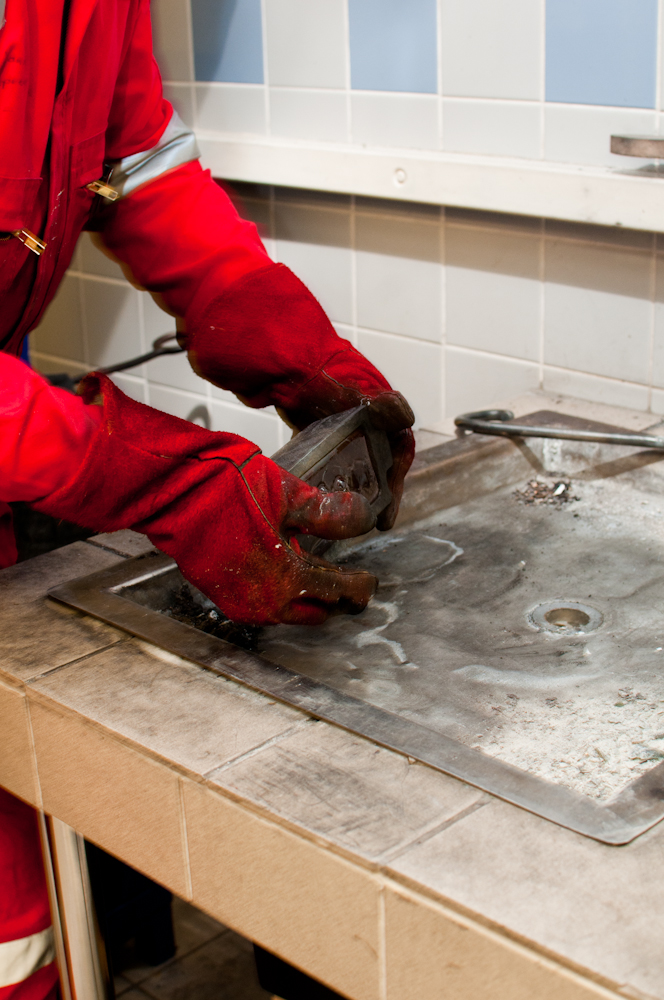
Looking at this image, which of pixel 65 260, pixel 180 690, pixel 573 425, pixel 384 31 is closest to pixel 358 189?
pixel 384 31

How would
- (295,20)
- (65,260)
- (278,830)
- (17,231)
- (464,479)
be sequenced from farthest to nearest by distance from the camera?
(295,20)
(464,479)
(65,260)
(17,231)
(278,830)

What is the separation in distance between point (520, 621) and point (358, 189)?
36.7 inches

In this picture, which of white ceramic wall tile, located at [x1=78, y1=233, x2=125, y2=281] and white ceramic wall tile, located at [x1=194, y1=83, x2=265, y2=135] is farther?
white ceramic wall tile, located at [x1=78, y1=233, x2=125, y2=281]

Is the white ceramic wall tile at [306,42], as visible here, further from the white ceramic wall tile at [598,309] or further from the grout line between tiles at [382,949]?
the grout line between tiles at [382,949]

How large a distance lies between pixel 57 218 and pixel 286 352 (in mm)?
283

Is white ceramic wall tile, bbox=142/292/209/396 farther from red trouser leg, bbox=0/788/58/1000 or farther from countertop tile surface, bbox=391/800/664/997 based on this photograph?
countertop tile surface, bbox=391/800/664/997

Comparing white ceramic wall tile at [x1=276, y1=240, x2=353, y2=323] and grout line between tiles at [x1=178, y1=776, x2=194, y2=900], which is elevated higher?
white ceramic wall tile at [x1=276, y1=240, x2=353, y2=323]

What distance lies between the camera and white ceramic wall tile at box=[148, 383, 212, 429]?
2273 millimetres

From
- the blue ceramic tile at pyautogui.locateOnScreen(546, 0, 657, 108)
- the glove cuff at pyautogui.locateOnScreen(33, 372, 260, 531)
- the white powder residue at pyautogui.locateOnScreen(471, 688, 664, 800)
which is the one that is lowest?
the white powder residue at pyautogui.locateOnScreen(471, 688, 664, 800)

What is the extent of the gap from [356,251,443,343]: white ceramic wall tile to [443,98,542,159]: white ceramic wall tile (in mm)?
204

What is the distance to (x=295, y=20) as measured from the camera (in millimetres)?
1814

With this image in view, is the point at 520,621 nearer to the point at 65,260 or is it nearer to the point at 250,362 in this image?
the point at 250,362

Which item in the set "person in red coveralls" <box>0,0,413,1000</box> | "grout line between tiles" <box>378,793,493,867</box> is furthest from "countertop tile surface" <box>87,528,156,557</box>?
"grout line between tiles" <box>378,793,493,867</box>

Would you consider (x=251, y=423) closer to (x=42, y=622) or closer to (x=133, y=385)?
(x=133, y=385)
